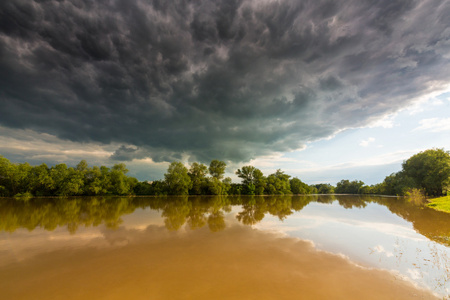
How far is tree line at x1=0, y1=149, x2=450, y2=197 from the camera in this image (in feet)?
160

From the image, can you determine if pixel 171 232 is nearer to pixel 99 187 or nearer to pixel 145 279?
pixel 145 279

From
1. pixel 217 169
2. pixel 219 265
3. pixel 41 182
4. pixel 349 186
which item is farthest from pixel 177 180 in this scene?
pixel 349 186

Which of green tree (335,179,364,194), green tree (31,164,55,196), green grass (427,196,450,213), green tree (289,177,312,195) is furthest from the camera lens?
green tree (335,179,364,194)

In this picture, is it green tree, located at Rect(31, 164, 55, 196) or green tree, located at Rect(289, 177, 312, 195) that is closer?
green tree, located at Rect(31, 164, 55, 196)

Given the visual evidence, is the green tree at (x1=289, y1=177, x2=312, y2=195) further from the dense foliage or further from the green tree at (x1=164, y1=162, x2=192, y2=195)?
the dense foliage

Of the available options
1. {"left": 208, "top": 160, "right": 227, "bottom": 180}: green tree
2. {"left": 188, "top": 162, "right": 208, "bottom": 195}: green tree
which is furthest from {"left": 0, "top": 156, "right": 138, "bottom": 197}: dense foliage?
{"left": 208, "top": 160, "right": 227, "bottom": 180}: green tree

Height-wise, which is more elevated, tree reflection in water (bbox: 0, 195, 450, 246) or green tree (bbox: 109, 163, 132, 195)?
green tree (bbox: 109, 163, 132, 195)

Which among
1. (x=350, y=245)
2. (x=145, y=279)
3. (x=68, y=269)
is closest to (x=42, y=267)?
(x=68, y=269)

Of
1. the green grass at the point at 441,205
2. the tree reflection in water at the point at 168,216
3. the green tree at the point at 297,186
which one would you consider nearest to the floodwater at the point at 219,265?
the tree reflection in water at the point at 168,216

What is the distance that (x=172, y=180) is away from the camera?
6662cm

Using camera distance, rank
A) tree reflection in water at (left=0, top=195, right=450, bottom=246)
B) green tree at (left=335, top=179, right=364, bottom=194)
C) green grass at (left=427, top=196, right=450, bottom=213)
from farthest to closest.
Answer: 1. green tree at (left=335, top=179, right=364, bottom=194)
2. green grass at (left=427, top=196, right=450, bottom=213)
3. tree reflection in water at (left=0, top=195, right=450, bottom=246)

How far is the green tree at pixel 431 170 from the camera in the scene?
49719mm

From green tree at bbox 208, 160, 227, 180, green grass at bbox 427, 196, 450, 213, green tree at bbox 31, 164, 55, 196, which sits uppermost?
green tree at bbox 208, 160, 227, 180

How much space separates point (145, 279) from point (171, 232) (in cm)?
668
